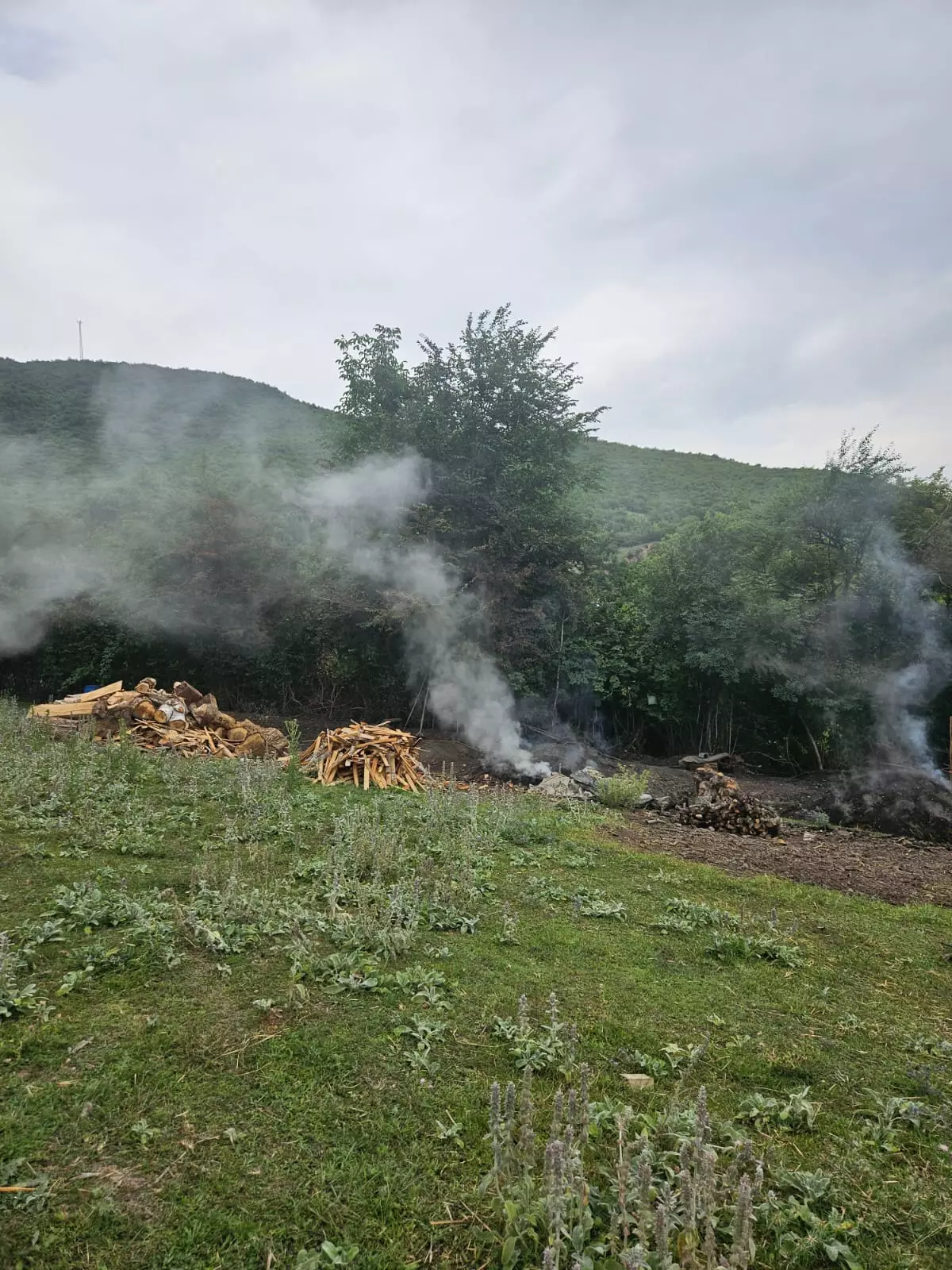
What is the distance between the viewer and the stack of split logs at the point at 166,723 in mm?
9727

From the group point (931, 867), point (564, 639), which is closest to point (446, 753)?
point (564, 639)

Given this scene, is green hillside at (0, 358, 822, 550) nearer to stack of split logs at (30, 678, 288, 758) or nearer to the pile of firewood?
stack of split logs at (30, 678, 288, 758)

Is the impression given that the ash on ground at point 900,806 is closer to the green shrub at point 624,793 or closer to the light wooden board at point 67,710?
the green shrub at point 624,793

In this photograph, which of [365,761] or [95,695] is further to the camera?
[95,695]

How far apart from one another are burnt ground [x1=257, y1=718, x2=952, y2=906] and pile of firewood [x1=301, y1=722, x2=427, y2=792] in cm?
150

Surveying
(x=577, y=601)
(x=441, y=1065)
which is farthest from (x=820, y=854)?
(x=577, y=601)

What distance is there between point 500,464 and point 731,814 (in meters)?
9.51

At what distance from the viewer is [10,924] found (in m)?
3.19

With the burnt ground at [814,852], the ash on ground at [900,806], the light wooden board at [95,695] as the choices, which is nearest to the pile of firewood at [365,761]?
the burnt ground at [814,852]

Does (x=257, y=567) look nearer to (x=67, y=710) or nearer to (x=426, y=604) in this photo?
(x=426, y=604)

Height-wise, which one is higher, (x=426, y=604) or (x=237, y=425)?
(x=237, y=425)

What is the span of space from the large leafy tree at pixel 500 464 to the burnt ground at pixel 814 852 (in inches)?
192

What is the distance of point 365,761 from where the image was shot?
8.29 metres

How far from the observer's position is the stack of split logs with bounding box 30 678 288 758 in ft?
31.9
